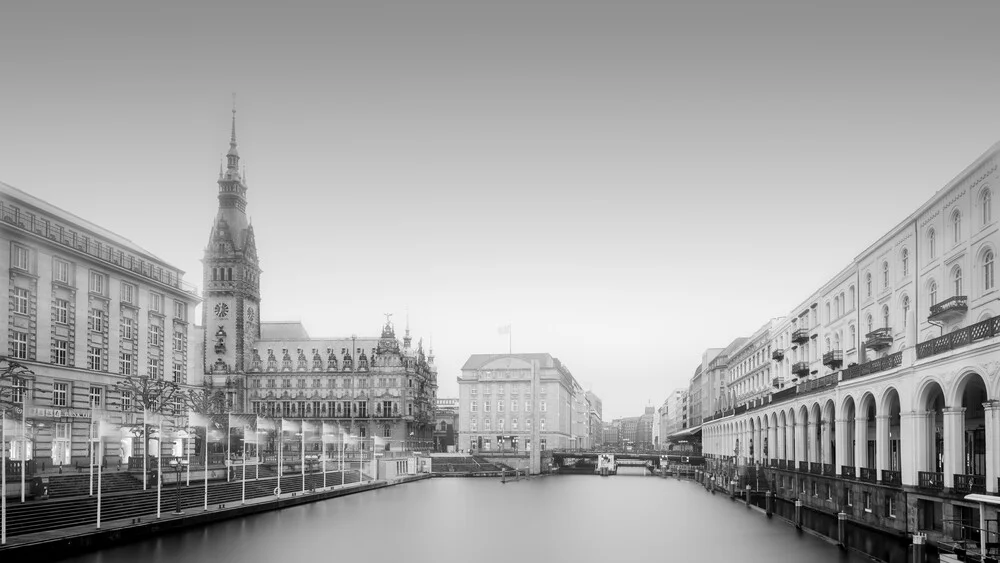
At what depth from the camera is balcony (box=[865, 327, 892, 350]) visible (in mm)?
56594

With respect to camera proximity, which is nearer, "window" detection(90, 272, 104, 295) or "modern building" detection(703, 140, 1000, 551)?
"modern building" detection(703, 140, 1000, 551)

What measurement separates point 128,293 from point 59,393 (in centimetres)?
1334

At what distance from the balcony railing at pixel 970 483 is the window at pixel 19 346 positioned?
6008cm

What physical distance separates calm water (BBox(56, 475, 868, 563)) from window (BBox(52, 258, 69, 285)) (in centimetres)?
2465

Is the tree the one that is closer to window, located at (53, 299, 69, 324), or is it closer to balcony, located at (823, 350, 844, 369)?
window, located at (53, 299, 69, 324)

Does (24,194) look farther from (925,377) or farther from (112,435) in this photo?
(925,377)

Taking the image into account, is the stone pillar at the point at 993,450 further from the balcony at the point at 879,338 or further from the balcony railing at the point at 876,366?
the balcony at the point at 879,338

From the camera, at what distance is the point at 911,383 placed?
41.8 metres

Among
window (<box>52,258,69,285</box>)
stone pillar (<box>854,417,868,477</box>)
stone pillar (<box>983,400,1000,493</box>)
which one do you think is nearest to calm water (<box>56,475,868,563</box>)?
stone pillar (<box>854,417,868,477</box>)

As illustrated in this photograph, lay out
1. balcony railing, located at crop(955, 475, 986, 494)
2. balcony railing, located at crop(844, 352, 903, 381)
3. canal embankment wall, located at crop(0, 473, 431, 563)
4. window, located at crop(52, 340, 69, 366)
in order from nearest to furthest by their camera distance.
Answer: balcony railing, located at crop(955, 475, 986, 494) < canal embankment wall, located at crop(0, 473, 431, 563) < balcony railing, located at crop(844, 352, 903, 381) < window, located at crop(52, 340, 69, 366)

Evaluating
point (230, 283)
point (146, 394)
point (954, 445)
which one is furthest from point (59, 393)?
point (230, 283)

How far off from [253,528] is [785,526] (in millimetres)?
34907

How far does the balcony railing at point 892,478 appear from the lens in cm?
4309

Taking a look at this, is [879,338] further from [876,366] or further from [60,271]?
[60,271]
